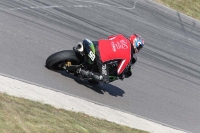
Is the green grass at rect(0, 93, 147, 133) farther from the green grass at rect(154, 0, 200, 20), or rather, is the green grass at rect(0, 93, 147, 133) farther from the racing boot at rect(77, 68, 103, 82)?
the green grass at rect(154, 0, 200, 20)

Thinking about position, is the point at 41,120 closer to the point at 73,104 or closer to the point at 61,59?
the point at 73,104

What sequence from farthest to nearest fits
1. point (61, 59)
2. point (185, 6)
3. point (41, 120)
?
point (185, 6), point (61, 59), point (41, 120)

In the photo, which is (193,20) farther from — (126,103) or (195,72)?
(126,103)

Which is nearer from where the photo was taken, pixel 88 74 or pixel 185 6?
pixel 88 74

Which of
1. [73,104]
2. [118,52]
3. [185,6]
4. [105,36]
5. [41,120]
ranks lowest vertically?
[185,6]

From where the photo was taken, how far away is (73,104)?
9.66m

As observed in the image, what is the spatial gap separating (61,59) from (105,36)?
574 centimetres

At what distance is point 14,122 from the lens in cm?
714

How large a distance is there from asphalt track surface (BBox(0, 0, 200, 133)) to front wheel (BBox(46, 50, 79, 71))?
0.69 feet

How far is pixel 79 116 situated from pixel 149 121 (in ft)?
7.89

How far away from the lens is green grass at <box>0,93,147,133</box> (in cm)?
714

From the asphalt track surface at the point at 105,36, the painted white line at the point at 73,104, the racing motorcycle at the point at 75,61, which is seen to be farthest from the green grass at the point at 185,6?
Result: the painted white line at the point at 73,104

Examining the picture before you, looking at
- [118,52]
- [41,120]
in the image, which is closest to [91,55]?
[118,52]

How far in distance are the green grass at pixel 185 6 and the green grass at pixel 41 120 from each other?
1813 cm
